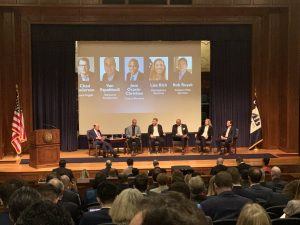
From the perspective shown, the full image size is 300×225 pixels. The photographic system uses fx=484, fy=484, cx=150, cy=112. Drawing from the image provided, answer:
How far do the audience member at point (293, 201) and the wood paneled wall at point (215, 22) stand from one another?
8723mm

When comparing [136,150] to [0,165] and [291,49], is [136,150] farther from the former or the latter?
[291,49]

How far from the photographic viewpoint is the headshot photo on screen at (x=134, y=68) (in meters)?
14.2

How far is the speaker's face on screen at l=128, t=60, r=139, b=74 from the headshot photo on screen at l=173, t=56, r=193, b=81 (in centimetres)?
116

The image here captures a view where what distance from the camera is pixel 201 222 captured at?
1.17m

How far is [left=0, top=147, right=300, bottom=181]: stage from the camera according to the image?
1102cm

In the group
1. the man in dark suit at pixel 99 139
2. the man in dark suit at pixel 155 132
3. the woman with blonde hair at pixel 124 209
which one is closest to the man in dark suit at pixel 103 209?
the woman with blonde hair at pixel 124 209

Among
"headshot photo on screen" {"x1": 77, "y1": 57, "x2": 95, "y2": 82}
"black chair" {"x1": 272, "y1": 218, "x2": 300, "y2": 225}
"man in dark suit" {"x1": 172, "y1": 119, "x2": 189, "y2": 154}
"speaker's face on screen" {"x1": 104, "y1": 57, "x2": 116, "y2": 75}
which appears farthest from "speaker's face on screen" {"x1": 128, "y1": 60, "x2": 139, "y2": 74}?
"black chair" {"x1": 272, "y1": 218, "x2": 300, "y2": 225}

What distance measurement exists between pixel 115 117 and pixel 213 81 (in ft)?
10.3

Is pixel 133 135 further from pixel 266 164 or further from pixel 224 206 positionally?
pixel 224 206

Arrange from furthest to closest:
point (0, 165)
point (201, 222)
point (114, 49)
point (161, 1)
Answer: point (114, 49)
point (161, 1)
point (0, 165)
point (201, 222)

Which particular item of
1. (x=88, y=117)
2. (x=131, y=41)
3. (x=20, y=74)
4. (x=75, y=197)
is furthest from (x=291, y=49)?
(x=75, y=197)

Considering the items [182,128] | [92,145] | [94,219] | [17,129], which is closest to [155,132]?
[182,128]

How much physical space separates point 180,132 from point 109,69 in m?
2.81

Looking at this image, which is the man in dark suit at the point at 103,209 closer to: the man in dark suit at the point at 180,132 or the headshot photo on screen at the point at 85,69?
the man in dark suit at the point at 180,132
